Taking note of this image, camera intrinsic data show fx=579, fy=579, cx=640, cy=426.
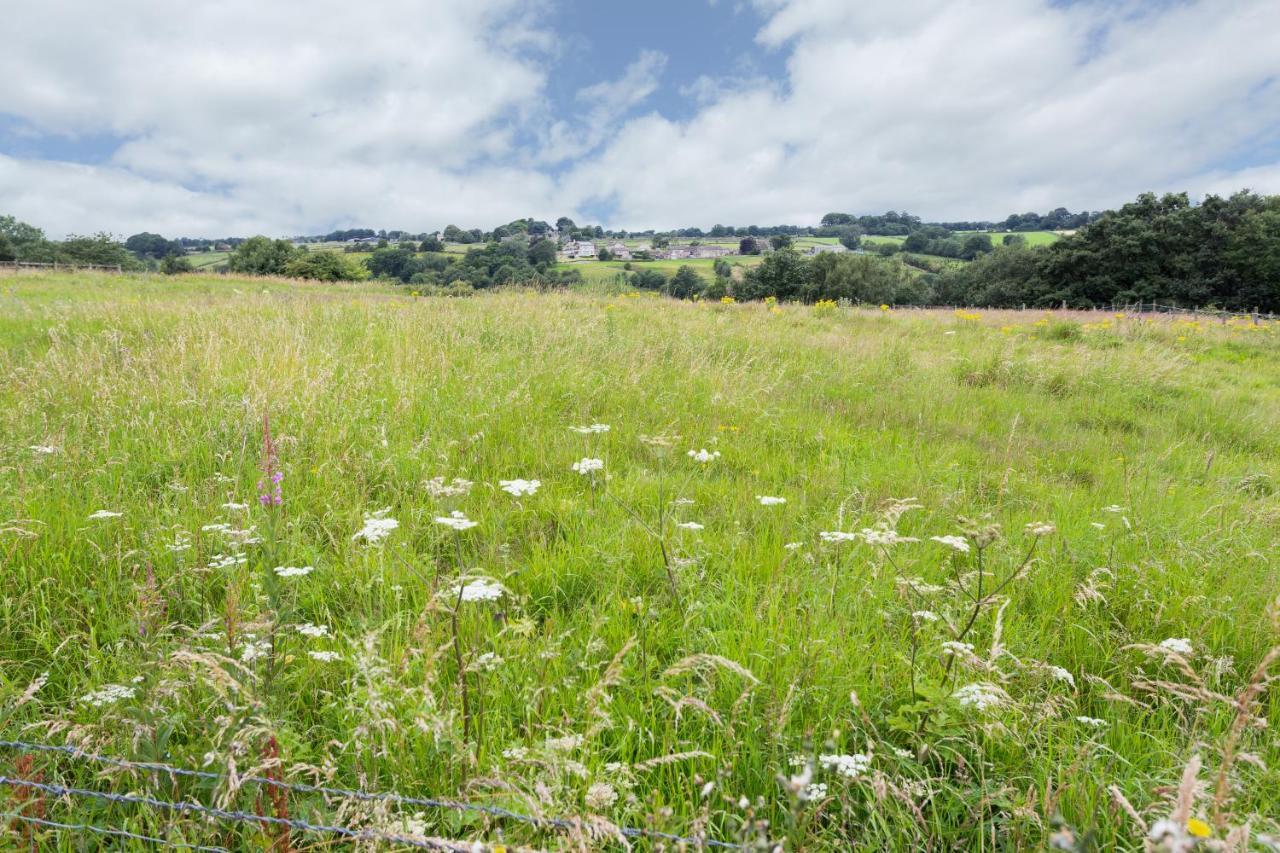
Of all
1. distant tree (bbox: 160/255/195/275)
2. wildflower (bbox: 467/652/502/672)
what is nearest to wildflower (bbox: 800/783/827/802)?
wildflower (bbox: 467/652/502/672)

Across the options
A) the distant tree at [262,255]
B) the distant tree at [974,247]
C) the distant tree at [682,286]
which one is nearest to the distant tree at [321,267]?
the distant tree at [262,255]

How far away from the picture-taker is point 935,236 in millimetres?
100938

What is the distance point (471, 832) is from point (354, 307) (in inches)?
422

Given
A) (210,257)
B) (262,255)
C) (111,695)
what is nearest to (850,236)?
(262,255)

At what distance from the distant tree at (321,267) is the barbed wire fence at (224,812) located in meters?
48.7

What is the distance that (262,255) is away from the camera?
177 feet

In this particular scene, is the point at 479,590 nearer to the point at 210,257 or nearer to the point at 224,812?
the point at 224,812

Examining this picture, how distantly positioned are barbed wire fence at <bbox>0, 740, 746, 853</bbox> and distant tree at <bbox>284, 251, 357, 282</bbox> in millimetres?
48694

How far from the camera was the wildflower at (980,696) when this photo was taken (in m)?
1.65

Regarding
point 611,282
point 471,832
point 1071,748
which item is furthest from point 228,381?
point 611,282

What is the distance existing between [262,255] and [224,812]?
2552 inches

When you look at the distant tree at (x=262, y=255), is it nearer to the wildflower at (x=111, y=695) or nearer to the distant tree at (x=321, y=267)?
the distant tree at (x=321, y=267)

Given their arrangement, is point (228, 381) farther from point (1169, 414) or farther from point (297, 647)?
point (1169, 414)

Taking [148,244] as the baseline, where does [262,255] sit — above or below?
below
